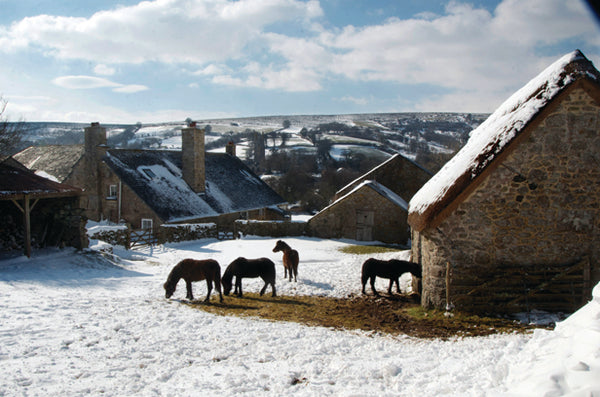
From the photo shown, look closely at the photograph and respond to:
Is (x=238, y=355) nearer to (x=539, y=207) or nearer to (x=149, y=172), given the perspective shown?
(x=539, y=207)

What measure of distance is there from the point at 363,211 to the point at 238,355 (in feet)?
59.9

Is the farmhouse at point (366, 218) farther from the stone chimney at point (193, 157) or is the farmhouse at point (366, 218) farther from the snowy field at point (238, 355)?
the snowy field at point (238, 355)

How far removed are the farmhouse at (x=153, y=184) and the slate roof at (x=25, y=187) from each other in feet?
35.6

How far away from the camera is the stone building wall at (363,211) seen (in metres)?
24.3

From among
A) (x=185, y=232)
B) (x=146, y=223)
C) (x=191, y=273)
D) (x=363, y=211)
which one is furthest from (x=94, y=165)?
(x=191, y=273)

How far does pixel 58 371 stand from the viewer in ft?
20.6

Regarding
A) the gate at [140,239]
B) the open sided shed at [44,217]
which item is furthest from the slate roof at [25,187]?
the gate at [140,239]

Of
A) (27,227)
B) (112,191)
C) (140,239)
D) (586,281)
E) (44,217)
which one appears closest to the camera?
(586,281)

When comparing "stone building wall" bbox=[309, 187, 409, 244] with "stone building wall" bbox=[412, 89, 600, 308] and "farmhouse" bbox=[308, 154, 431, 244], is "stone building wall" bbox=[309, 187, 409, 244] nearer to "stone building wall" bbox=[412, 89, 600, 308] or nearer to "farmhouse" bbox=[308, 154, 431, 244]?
"farmhouse" bbox=[308, 154, 431, 244]

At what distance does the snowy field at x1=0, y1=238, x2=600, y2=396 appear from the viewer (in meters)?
4.72

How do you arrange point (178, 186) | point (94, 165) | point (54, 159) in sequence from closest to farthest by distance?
1. point (94, 165)
2. point (178, 186)
3. point (54, 159)

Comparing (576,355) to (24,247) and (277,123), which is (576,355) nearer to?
(24,247)

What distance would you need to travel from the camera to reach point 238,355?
725 cm

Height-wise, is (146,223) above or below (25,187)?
below
